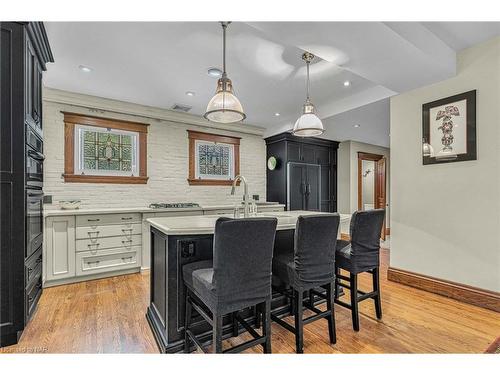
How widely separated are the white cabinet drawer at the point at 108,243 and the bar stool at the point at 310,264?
255 cm

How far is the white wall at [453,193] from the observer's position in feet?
8.23

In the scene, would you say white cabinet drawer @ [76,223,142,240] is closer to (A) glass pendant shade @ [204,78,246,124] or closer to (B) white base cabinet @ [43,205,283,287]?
(B) white base cabinet @ [43,205,283,287]

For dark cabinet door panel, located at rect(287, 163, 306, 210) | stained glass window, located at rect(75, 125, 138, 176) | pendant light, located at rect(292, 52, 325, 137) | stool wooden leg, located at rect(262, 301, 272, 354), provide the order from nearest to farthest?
1. stool wooden leg, located at rect(262, 301, 272, 354)
2. pendant light, located at rect(292, 52, 325, 137)
3. stained glass window, located at rect(75, 125, 138, 176)
4. dark cabinet door panel, located at rect(287, 163, 306, 210)

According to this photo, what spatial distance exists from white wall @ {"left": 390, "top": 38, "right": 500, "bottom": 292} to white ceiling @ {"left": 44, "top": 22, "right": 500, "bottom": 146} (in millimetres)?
213

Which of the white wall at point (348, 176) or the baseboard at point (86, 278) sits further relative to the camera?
the white wall at point (348, 176)

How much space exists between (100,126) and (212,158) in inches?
76.7

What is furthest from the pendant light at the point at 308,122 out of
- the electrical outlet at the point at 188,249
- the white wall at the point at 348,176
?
the white wall at the point at 348,176

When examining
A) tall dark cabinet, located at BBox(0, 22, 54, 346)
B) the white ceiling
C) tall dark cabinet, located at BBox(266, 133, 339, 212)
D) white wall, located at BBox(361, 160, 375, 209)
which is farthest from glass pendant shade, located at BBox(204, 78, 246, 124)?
white wall, located at BBox(361, 160, 375, 209)

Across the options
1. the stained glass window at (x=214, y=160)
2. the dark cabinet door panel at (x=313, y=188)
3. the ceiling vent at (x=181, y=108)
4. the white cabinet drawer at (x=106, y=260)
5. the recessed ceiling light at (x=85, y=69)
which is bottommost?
the white cabinet drawer at (x=106, y=260)

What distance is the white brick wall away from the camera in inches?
144

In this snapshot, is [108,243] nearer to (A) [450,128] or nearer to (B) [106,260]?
(B) [106,260]

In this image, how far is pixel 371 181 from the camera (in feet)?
23.8

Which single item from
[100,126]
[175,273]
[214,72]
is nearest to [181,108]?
[100,126]

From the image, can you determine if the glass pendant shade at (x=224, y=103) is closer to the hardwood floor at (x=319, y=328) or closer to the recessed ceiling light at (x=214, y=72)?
the recessed ceiling light at (x=214, y=72)
